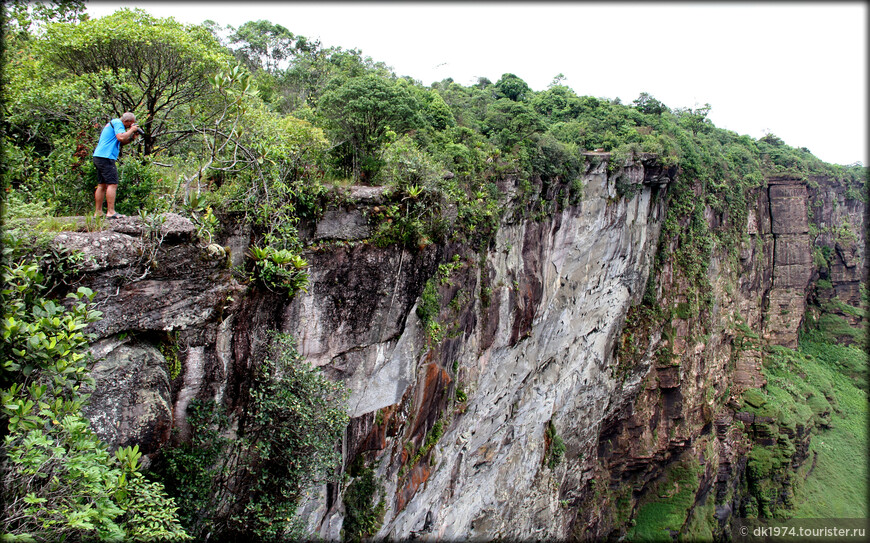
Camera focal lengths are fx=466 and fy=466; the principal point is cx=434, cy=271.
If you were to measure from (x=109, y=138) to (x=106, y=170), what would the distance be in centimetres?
38

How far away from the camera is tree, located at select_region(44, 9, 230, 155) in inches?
272

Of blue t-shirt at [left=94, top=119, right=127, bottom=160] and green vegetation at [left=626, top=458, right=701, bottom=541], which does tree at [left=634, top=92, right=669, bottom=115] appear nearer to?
green vegetation at [left=626, top=458, right=701, bottom=541]

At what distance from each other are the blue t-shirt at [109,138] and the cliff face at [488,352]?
103 cm

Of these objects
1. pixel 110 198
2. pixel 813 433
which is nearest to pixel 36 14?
pixel 110 198

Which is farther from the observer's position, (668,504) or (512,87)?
(512,87)

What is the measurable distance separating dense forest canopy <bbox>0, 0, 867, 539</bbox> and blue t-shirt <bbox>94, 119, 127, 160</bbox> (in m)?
0.74

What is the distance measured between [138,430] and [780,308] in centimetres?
3347

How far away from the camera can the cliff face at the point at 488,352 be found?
5238mm

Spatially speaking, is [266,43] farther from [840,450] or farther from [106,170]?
[840,450]

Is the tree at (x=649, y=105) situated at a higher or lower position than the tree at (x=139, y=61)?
higher

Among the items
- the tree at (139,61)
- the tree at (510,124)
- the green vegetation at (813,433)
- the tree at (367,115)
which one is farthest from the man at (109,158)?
the green vegetation at (813,433)

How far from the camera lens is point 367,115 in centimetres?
1075

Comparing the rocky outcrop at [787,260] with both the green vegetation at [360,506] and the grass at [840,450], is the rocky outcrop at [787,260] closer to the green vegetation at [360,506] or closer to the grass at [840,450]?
the grass at [840,450]

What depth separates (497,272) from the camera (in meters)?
12.3
